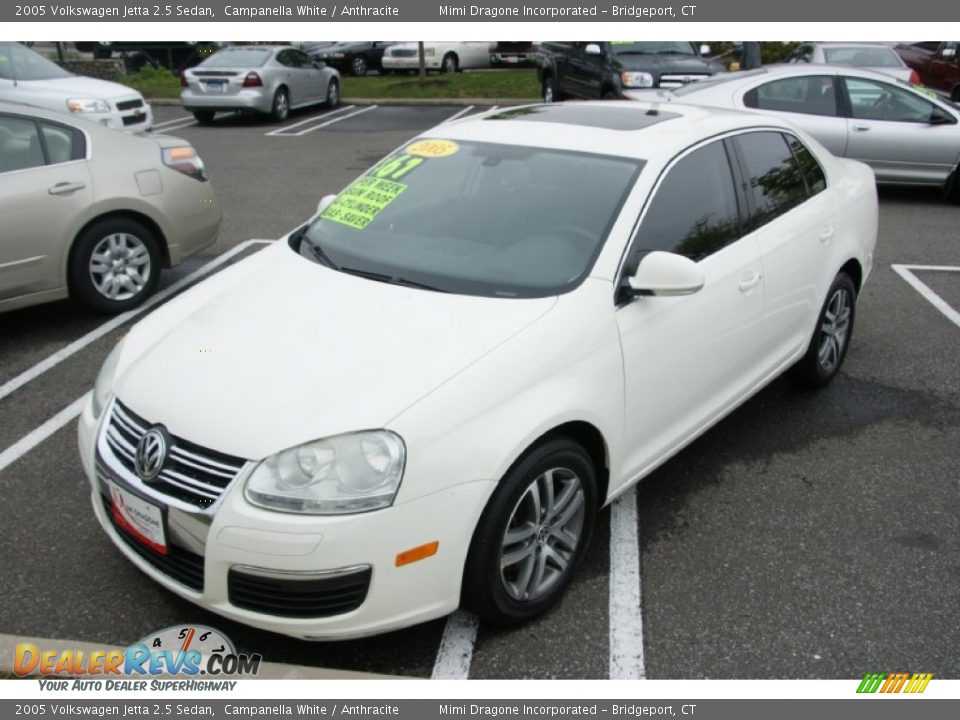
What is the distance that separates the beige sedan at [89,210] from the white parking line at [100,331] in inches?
4.0

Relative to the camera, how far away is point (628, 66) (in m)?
12.6

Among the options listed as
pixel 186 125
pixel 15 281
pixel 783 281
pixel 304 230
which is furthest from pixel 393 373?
pixel 186 125

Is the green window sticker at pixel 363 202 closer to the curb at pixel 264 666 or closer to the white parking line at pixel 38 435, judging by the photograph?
the white parking line at pixel 38 435

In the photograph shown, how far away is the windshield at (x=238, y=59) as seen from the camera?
52.1 ft

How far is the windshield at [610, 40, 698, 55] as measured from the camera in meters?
13.0

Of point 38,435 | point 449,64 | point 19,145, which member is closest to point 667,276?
point 38,435

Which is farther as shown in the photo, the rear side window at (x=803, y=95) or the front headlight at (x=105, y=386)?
the rear side window at (x=803, y=95)

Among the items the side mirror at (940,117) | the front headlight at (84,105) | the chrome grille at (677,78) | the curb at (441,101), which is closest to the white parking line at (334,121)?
the curb at (441,101)

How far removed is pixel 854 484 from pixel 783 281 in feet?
3.24

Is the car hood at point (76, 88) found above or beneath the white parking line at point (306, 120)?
above

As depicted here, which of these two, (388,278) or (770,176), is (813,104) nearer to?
(770,176)

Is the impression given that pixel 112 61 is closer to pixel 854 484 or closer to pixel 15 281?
pixel 15 281

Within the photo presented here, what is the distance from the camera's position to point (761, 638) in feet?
10.3

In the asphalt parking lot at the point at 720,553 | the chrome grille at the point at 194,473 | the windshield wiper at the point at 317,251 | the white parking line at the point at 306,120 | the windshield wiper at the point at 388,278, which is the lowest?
the asphalt parking lot at the point at 720,553
